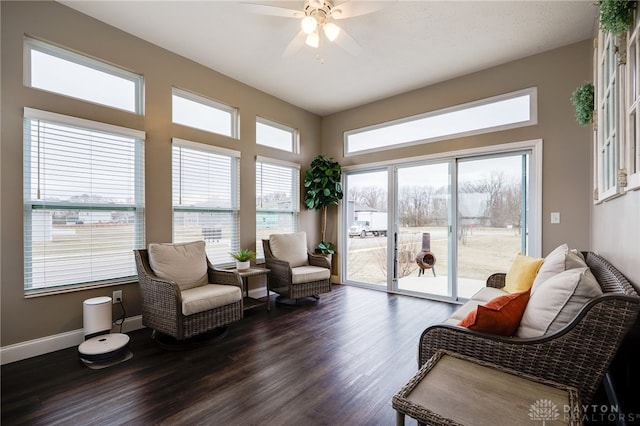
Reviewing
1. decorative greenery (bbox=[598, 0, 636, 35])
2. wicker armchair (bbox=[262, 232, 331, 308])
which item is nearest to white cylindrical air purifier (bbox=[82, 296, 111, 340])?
wicker armchair (bbox=[262, 232, 331, 308])

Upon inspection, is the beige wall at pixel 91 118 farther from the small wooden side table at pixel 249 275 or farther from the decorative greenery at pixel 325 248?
the decorative greenery at pixel 325 248

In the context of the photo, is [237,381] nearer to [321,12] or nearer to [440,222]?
[321,12]

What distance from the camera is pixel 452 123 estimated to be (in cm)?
409

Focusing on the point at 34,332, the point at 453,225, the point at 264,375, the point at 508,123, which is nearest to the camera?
the point at 264,375

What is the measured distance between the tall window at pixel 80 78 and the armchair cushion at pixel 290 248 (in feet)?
7.75

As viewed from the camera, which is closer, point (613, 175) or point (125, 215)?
point (613, 175)

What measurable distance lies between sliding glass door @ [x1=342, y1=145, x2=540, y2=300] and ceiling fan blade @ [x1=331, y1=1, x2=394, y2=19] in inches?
96.7

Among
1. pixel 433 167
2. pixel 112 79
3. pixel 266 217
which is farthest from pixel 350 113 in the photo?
pixel 112 79

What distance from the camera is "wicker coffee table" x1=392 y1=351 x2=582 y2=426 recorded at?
95cm

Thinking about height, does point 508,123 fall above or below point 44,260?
above

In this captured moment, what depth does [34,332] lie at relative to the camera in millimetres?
2496

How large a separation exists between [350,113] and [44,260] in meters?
4.68

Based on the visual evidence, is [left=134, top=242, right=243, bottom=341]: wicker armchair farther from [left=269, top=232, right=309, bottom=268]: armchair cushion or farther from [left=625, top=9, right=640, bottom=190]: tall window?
[left=625, top=9, right=640, bottom=190]: tall window

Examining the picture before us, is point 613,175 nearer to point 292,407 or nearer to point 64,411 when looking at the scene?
point 292,407
